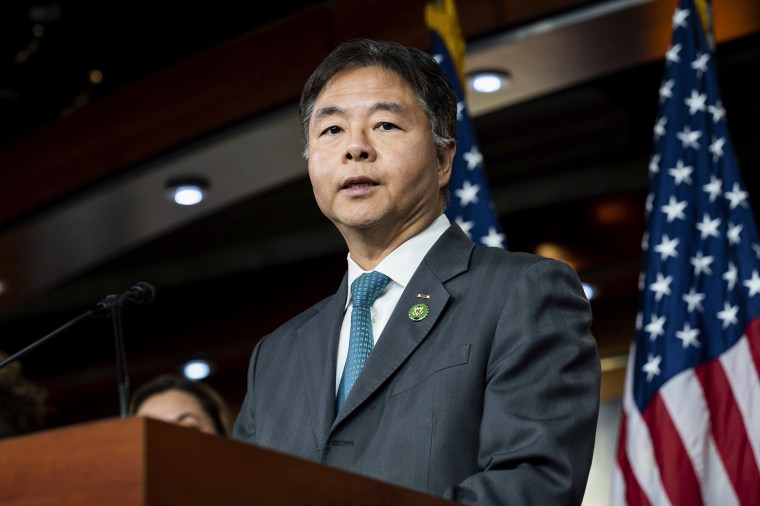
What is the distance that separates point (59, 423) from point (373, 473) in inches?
312

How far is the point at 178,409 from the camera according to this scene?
4.00 metres

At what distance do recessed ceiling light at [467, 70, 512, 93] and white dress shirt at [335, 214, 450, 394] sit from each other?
288cm

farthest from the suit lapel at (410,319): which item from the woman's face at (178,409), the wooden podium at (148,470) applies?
the woman's face at (178,409)

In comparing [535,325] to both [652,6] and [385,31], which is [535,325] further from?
[385,31]

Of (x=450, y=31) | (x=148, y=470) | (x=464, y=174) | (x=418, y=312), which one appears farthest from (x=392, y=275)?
(x=450, y=31)

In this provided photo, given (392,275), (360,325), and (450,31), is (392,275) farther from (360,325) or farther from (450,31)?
(450,31)

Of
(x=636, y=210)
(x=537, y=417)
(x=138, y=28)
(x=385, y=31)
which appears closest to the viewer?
(x=537, y=417)

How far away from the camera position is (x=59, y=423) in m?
9.16

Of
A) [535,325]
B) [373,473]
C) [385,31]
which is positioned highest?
[385,31]

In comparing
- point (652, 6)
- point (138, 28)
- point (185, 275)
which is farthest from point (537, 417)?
point (185, 275)

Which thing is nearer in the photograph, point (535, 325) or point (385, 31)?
point (535, 325)

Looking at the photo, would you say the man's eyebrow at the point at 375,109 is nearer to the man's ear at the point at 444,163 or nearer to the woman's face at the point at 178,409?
the man's ear at the point at 444,163

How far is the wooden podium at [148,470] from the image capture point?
111cm

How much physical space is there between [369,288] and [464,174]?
1.99 metres
